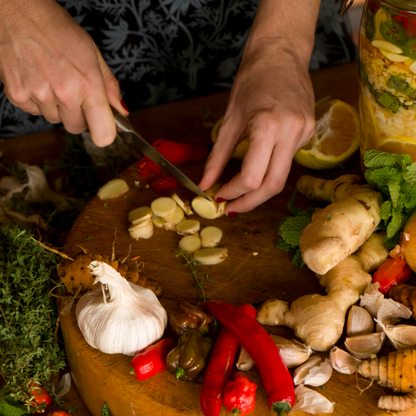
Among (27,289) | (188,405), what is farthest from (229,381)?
(27,289)

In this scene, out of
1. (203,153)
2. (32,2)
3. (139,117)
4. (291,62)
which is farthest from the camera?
(139,117)

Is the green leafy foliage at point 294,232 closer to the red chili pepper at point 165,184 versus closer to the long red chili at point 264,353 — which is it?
the long red chili at point 264,353

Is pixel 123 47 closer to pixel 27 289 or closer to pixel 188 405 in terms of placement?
pixel 27 289

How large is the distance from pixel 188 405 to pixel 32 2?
112cm

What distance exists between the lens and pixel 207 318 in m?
1.24

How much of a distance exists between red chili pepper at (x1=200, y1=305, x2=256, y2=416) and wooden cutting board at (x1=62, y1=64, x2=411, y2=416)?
1.8 inches

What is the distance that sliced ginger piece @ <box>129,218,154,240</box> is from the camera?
1.51 m

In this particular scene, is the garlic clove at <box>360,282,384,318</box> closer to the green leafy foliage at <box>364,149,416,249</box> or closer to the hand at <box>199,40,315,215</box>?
the green leafy foliage at <box>364,149,416,249</box>

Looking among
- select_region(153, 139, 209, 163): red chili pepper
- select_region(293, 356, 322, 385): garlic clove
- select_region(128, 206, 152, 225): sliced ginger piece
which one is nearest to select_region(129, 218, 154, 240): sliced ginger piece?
select_region(128, 206, 152, 225): sliced ginger piece

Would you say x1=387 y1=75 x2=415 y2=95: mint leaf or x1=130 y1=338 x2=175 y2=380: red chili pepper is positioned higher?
x1=387 y1=75 x2=415 y2=95: mint leaf

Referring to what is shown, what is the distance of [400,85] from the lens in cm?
123

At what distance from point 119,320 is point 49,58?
2.37 ft

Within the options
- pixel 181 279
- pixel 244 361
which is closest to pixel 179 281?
pixel 181 279

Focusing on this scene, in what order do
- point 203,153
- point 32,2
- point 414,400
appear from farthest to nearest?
point 203,153 → point 32,2 → point 414,400
